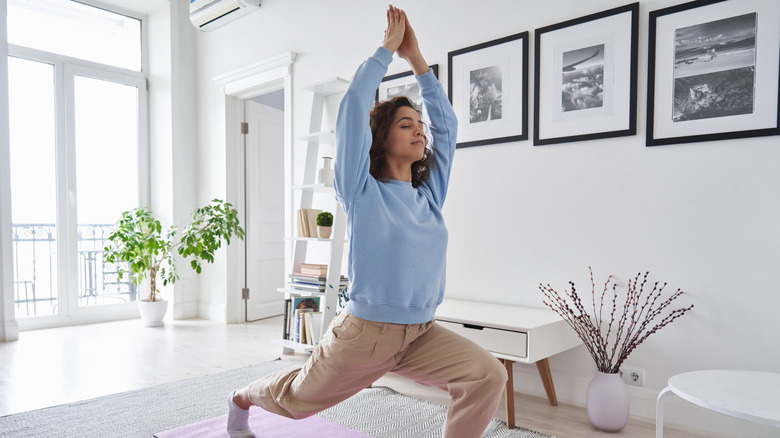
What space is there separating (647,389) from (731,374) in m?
0.70

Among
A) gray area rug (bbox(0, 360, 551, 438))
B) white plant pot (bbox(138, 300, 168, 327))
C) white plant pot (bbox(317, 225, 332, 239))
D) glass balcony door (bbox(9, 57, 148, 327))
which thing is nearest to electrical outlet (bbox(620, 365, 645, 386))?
gray area rug (bbox(0, 360, 551, 438))

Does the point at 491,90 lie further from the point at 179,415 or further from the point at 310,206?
the point at 179,415

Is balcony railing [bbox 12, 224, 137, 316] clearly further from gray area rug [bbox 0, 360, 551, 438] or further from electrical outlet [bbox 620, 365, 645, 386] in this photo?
electrical outlet [bbox 620, 365, 645, 386]

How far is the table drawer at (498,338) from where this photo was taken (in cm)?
219

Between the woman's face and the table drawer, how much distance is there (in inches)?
42.9

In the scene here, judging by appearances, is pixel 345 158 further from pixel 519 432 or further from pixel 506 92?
pixel 506 92

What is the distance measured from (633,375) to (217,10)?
377 centimetres

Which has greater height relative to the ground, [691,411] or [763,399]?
[763,399]

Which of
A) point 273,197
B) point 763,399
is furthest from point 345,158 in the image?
point 273,197

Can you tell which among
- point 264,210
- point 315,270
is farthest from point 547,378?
point 264,210

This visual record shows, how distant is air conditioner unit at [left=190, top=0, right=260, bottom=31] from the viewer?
13.1 feet

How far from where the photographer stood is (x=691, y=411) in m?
2.20

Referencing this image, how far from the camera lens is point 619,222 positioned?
2414 millimetres

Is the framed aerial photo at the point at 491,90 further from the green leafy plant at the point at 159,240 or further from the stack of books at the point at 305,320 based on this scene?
the green leafy plant at the point at 159,240
